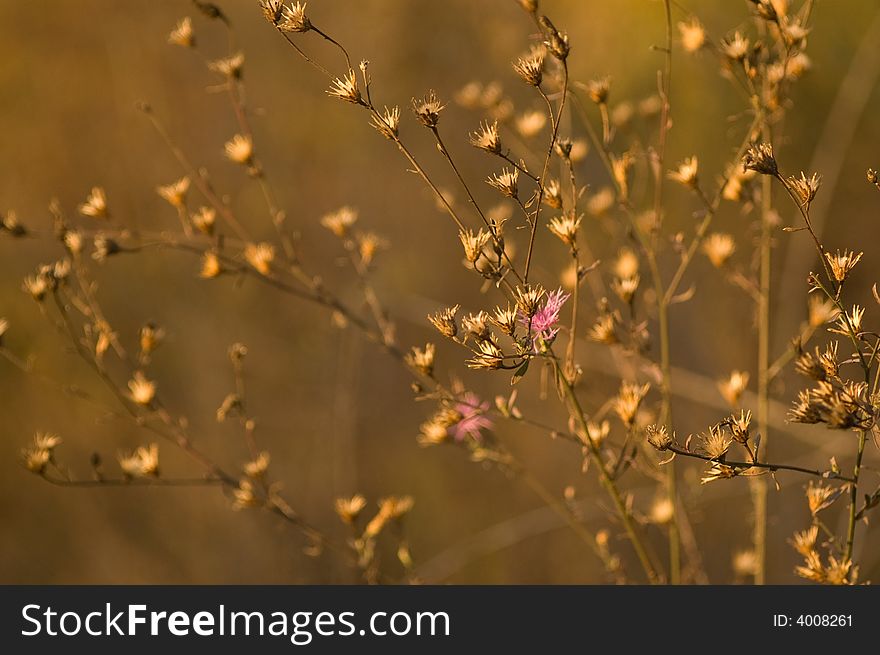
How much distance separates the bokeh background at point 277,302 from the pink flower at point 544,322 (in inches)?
18.6

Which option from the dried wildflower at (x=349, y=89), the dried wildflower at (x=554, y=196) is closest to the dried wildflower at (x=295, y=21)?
the dried wildflower at (x=349, y=89)

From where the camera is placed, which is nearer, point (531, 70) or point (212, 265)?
point (531, 70)

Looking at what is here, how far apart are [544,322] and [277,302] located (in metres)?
0.57

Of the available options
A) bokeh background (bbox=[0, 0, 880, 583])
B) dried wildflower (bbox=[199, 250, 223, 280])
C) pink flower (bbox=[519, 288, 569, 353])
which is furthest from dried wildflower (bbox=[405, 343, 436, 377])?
→ bokeh background (bbox=[0, 0, 880, 583])

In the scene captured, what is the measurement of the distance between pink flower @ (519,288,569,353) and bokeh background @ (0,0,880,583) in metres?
0.47

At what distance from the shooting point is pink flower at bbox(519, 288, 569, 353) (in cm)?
39

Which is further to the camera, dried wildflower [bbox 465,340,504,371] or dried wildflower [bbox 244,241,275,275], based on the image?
dried wildflower [bbox 244,241,275,275]

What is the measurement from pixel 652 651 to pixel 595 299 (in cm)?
37

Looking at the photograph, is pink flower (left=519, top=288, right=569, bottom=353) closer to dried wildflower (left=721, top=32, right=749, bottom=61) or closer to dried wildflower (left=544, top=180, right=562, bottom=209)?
dried wildflower (left=544, top=180, right=562, bottom=209)

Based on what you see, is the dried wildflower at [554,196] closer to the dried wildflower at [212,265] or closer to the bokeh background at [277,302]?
the dried wildflower at [212,265]

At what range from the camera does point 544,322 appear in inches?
16.3

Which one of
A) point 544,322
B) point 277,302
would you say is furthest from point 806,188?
point 277,302

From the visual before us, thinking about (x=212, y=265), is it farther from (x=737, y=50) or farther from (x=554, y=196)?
(x=737, y=50)

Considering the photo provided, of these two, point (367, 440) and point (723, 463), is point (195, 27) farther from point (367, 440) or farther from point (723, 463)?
point (723, 463)
